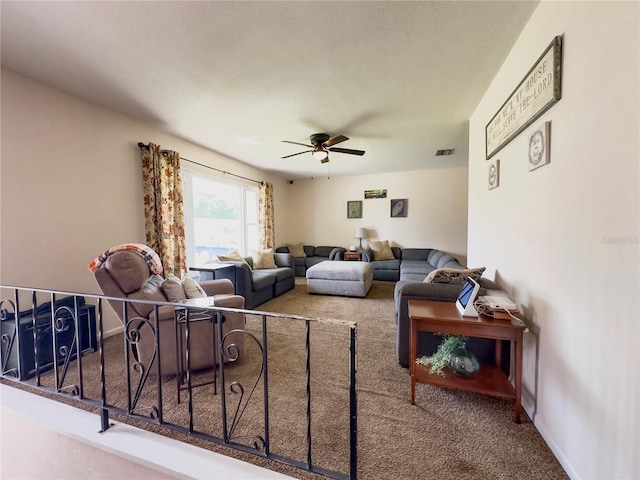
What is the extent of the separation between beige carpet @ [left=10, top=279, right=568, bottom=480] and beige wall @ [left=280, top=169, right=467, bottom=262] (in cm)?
387

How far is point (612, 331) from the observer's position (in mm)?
990

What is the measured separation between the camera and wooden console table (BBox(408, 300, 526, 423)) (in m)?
1.51

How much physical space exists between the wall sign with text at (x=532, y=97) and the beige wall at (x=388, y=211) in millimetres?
3152

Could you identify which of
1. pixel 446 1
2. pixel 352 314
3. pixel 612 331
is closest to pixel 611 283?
pixel 612 331

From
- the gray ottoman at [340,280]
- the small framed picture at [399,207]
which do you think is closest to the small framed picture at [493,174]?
the gray ottoman at [340,280]

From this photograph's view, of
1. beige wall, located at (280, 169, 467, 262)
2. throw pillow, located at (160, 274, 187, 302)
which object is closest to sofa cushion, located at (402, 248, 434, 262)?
beige wall, located at (280, 169, 467, 262)

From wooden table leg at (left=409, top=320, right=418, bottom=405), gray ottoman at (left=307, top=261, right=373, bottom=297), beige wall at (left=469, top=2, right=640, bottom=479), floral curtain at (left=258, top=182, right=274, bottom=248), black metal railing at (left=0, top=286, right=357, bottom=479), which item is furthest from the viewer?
floral curtain at (left=258, top=182, right=274, bottom=248)

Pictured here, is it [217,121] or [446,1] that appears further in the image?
[217,121]

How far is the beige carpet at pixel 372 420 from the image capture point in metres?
1.26

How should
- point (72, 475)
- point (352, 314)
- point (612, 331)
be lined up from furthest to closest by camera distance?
point (352, 314)
point (72, 475)
point (612, 331)

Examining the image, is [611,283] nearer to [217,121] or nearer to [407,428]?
[407,428]

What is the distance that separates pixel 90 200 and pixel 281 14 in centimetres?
263

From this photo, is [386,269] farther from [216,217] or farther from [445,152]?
[216,217]

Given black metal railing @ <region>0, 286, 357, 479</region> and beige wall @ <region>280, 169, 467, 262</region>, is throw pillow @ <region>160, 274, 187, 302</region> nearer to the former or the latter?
black metal railing @ <region>0, 286, 357, 479</region>
